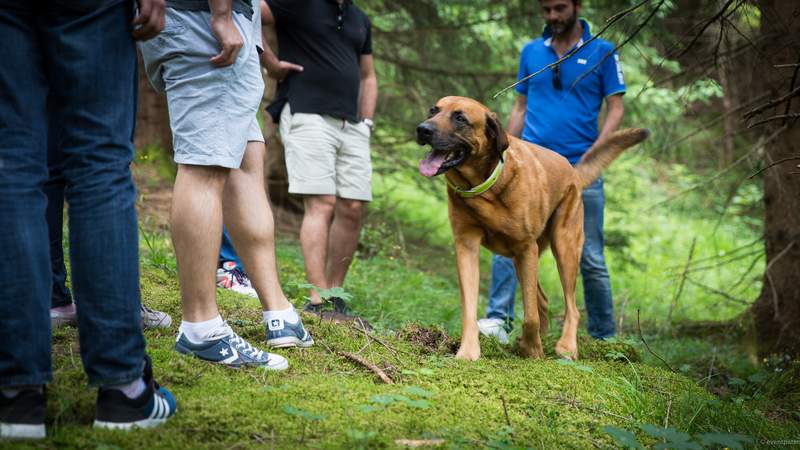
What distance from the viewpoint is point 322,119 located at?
5.36 metres

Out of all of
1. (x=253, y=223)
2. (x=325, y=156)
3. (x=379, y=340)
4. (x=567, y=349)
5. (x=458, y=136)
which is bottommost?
(x=567, y=349)

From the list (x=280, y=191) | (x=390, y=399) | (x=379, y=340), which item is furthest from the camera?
(x=280, y=191)

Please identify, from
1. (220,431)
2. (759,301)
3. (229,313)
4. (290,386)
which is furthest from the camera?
(759,301)

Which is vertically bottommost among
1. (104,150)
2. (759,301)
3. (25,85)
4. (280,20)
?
(759,301)

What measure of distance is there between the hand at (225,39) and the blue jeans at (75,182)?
0.54 m

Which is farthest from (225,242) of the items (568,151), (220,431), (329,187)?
(220,431)

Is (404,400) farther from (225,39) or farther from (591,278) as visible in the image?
(591,278)

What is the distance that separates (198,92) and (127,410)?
1.23m

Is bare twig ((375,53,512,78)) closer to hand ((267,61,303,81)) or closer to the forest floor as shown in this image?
hand ((267,61,303,81))

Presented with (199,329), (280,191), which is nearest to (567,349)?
(199,329)

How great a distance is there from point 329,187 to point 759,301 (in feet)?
12.8

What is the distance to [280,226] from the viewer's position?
922cm

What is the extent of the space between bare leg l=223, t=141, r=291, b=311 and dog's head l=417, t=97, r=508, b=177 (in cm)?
107

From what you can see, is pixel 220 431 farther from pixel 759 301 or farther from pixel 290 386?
pixel 759 301
